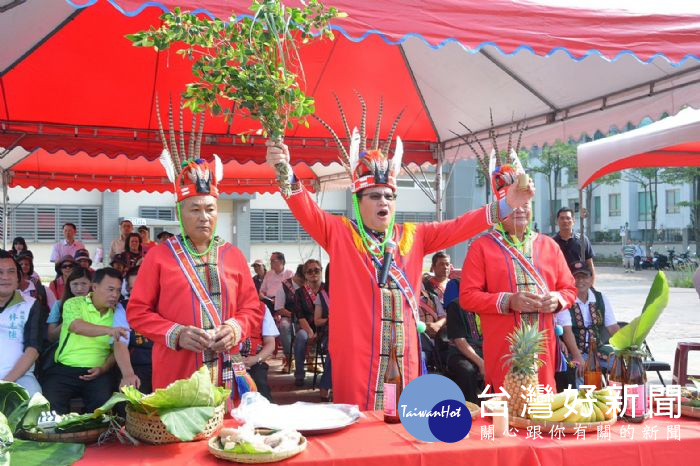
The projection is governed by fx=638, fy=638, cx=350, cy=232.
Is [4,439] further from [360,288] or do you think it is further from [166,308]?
[360,288]

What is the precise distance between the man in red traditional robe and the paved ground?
3.02m

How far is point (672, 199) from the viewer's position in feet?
122

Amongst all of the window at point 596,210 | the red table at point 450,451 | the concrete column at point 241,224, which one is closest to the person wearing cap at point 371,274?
the red table at point 450,451

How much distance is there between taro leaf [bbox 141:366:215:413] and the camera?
1920mm

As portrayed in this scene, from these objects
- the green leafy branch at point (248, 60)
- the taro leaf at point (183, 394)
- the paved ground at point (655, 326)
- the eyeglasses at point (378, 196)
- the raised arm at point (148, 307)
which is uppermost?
the green leafy branch at point (248, 60)

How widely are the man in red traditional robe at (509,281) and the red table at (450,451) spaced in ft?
3.97

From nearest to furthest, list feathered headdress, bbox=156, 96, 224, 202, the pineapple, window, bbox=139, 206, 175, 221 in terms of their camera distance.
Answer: the pineapple → feathered headdress, bbox=156, 96, 224, 202 → window, bbox=139, 206, 175, 221

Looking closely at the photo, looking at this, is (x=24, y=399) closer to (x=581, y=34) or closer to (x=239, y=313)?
(x=239, y=313)

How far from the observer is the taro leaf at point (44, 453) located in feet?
5.92

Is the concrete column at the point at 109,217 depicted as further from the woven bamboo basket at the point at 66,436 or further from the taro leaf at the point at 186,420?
the taro leaf at the point at 186,420

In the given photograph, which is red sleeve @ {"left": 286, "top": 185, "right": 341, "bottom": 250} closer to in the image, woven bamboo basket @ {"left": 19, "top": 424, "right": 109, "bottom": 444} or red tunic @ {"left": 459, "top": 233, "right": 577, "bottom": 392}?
red tunic @ {"left": 459, "top": 233, "right": 577, "bottom": 392}

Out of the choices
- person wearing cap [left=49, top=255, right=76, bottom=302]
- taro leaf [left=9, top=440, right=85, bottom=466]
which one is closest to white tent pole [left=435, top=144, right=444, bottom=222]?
person wearing cap [left=49, top=255, right=76, bottom=302]

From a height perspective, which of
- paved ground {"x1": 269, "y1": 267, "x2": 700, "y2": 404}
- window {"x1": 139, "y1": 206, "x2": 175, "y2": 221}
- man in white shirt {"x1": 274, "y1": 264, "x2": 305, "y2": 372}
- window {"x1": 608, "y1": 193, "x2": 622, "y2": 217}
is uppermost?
window {"x1": 608, "y1": 193, "x2": 622, "y2": 217}

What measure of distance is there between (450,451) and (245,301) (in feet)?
4.70
